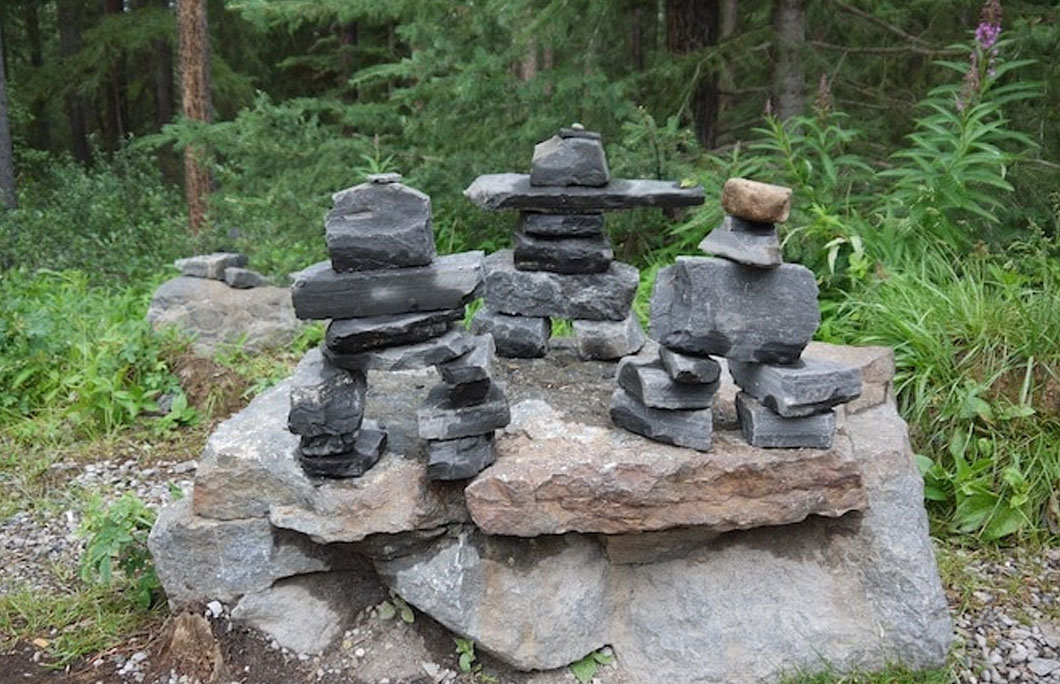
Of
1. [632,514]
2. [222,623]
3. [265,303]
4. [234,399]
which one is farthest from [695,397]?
[265,303]

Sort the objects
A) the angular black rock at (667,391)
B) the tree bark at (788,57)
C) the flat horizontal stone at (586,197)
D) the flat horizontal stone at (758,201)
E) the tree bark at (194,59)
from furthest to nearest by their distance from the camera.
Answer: the tree bark at (194,59)
the tree bark at (788,57)
the flat horizontal stone at (586,197)
the angular black rock at (667,391)
the flat horizontal stone at (758,201)

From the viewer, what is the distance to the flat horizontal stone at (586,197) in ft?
13.1

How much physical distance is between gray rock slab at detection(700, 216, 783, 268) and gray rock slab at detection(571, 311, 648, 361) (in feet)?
3.70

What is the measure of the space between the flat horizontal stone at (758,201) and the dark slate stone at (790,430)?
0.71 metres

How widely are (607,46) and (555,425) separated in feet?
14.5

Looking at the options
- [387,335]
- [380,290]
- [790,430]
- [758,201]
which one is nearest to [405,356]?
[387,335]

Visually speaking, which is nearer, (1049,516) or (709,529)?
(709,529)

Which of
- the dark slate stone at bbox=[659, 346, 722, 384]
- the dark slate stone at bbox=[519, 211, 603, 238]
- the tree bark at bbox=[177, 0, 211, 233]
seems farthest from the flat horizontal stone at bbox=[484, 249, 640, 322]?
the tree bark at bbox=[177, 0, 211, 233]

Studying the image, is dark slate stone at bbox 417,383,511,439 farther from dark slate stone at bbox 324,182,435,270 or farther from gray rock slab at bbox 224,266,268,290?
gray rock slab at bbox 224,266,268,290

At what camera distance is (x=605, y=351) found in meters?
4.25

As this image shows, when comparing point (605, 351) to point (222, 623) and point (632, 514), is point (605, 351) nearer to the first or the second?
point (632, 514)

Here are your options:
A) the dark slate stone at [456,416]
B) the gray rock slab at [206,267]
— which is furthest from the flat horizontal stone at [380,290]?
the gray rock slab at [206,267]

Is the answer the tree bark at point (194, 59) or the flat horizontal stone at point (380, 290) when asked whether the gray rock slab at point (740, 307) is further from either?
the tree bark at point (194, 59)

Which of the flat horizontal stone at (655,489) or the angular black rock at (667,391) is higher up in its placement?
the angular black rock at (667,391)
